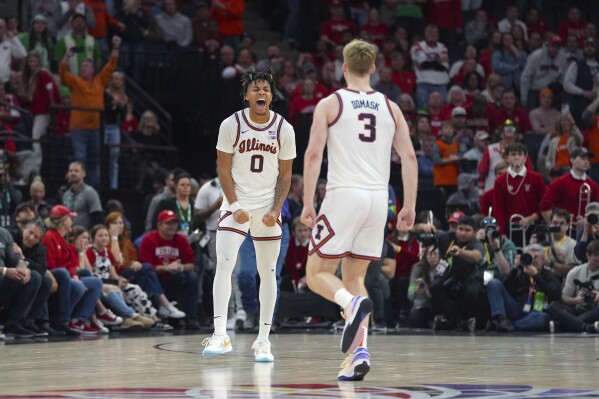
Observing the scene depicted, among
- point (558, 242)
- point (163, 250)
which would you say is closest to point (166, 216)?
point (163, 250)

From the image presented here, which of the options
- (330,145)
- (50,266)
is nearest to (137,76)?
(50,266)

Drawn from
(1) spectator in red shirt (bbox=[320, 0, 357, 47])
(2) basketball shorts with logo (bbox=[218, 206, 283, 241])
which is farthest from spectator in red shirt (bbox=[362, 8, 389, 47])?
(2) basketball shorts with logo (bbox=[218, 206, 283, 241])

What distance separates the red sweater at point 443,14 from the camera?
81.1 ft

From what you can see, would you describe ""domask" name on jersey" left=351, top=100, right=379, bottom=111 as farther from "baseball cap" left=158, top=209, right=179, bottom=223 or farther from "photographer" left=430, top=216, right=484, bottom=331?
"baseball cap" left=158, top=209, right=179, bottom=223

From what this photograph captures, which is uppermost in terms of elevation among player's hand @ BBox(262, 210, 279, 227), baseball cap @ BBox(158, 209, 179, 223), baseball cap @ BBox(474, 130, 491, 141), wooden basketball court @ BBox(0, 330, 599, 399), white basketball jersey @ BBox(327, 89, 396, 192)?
baseball cap @ BBox(474, 130, 491, 141)

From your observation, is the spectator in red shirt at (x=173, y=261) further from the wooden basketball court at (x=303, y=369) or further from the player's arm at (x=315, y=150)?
the player's arm at (x=315, y=150)

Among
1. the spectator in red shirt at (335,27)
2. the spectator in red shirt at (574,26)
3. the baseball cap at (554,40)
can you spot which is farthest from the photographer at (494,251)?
the spectator in red shirt at (574,26)

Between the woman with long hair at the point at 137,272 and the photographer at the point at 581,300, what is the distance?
478 cm

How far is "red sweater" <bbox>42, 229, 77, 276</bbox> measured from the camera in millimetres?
15203

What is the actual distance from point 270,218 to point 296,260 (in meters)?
6.46

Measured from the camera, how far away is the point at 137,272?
16.6 metres

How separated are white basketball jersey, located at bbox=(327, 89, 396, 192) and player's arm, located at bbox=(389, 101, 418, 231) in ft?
0.50

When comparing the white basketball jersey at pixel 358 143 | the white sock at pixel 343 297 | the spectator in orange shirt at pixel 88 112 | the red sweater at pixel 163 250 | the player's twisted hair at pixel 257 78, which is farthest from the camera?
the spectator in orange shirt at pixel 88 112

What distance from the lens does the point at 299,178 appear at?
1800 centimetres
